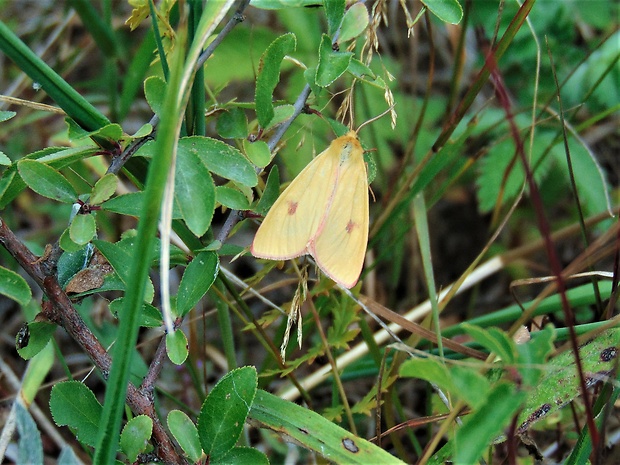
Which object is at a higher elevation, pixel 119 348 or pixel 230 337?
pixel 119 348

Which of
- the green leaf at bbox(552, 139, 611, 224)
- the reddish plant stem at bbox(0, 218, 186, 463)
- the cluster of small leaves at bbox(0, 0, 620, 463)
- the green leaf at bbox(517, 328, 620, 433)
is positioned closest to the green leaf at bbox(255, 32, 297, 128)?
the cluster of small leaves at bbox(0, 0, 620, 463)

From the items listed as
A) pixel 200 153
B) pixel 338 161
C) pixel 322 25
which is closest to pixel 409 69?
pixel 322 25

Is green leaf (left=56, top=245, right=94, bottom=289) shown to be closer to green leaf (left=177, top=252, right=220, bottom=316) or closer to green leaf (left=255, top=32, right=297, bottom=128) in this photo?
green leaf (left=177, top=252, right=220, bottom=316)

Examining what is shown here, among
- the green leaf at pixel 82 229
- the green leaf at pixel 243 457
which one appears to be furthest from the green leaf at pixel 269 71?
the green leaf at pixel 243 457

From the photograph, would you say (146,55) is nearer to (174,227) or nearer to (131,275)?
(174,227)

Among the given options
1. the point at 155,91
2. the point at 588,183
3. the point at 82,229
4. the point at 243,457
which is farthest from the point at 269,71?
the point at 588,183

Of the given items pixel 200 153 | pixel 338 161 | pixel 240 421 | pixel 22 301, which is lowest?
pixel 240 421
